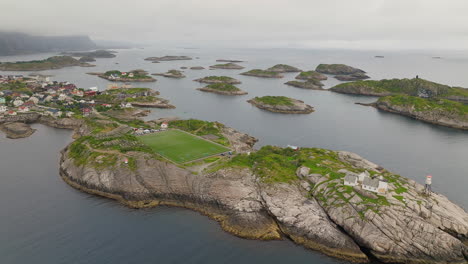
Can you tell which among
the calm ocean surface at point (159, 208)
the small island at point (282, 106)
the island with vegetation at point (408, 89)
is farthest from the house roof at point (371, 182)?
the island with vegetation at point (408, 89)

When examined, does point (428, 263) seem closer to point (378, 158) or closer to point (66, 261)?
point (378, 158)

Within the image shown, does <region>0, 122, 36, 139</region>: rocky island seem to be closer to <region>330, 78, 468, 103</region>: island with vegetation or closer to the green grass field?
the green grass field

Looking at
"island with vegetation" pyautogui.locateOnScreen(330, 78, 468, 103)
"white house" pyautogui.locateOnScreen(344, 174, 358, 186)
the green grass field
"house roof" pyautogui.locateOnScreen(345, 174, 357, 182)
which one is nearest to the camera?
"white house" pyautogui.locateOnScreen(344, 174, 358, 186)

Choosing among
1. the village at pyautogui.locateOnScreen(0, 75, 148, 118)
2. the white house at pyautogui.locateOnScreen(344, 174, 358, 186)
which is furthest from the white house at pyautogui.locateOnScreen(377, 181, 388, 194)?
the village at pyautogui.locateOnScreen(0, 75, 148, 118)

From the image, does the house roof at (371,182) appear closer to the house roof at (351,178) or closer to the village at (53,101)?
the house roof at (351,178)

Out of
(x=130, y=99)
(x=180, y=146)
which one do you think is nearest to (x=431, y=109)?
(x=180, y=146)

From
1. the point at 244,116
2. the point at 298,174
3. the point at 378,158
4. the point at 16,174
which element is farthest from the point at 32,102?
the point at 378,158
